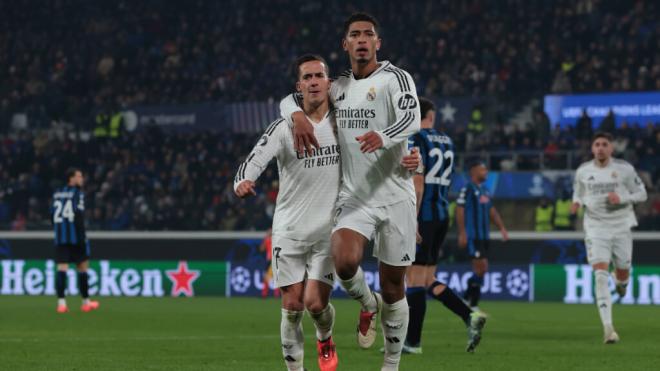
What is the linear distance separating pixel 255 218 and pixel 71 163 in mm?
7665

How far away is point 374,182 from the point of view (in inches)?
293

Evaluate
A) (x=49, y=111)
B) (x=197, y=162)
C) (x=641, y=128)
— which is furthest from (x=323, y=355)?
(x=49, y=111)

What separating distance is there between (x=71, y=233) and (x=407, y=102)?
39.8 ft

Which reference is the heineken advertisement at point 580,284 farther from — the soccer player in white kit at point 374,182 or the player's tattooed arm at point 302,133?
the player's tattooed arm at point 302,133

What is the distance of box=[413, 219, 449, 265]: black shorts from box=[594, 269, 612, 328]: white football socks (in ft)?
8.11

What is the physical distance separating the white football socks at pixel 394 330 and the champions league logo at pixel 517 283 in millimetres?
14974

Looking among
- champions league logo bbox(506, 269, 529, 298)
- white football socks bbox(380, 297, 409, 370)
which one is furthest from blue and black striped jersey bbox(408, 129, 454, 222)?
champions league logo bbox(506, 269, 529, 298)

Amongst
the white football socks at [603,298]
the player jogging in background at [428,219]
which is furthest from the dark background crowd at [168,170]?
the player jogging in background at [428,219]

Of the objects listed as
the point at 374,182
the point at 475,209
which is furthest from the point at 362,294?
the point at 475,209

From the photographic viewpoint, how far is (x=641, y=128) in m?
27.9

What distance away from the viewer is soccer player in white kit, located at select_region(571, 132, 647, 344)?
12.4 m

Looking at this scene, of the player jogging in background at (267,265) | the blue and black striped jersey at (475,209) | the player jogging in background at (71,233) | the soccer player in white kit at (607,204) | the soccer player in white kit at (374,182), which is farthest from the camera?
the player jogging in background at (267,265)

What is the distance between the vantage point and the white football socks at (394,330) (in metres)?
7.43

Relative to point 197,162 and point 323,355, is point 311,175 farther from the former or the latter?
point 197,162
